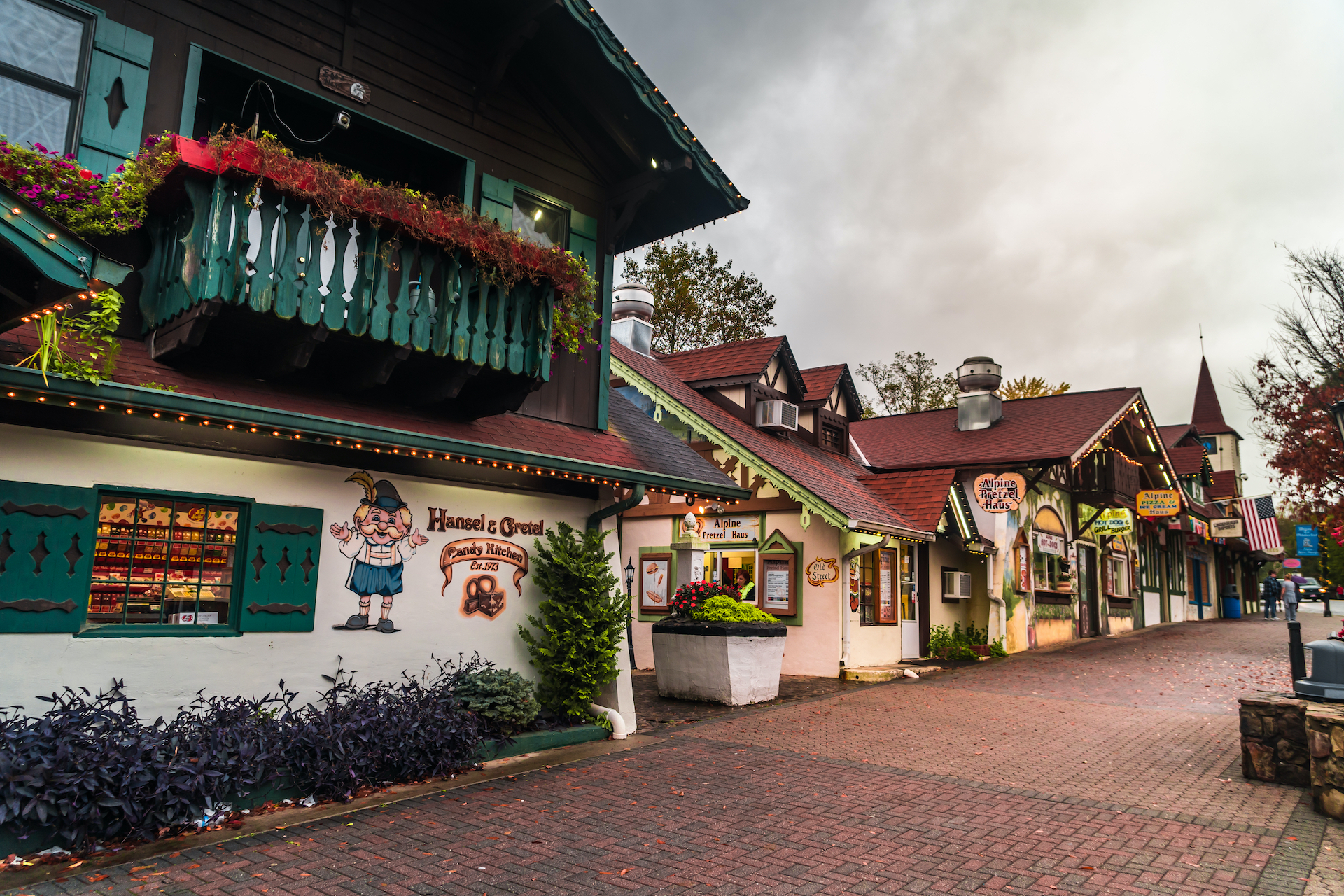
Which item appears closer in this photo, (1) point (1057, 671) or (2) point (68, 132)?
(2) point (68, 132)

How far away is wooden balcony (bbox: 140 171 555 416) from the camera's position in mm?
6148

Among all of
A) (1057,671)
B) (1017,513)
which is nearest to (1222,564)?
(1017,513)

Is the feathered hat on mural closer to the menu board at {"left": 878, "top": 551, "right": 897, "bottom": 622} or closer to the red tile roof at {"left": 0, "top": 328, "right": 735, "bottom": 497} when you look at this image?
the red tile roof at {"left": 0, "top": 328, "right": 735, "bottom": 497}

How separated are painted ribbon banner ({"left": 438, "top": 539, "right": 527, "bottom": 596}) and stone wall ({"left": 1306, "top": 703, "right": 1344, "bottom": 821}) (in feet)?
22.5

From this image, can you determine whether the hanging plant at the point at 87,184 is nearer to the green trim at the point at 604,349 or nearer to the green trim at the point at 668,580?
the green trim at the point at 604,349

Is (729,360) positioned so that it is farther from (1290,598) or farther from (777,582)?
(1290,598)

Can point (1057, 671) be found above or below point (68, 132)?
below

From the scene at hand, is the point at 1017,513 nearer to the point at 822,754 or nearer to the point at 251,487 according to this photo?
the point at 822,754

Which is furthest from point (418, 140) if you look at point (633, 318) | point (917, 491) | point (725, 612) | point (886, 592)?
point (917, 491)

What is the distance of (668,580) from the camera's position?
16234 millimetres

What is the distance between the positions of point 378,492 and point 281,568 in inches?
42.2

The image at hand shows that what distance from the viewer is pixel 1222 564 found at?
40.8 meters

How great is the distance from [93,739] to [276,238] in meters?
3.61

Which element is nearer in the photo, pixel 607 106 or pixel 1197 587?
pixel 607 106
